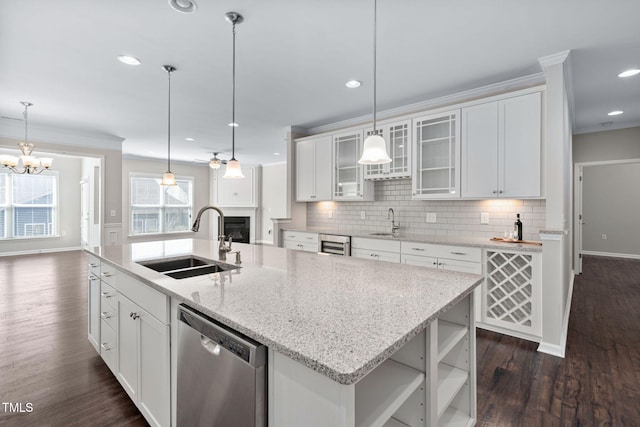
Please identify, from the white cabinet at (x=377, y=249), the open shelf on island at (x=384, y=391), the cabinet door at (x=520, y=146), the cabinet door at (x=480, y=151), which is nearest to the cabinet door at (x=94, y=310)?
the open shelf on island at (x=384, y=391)

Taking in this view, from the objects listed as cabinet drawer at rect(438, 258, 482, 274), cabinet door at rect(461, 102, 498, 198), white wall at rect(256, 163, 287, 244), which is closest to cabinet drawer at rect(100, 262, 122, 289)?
cabinet drawer at rect(438, 258, 482, 274)

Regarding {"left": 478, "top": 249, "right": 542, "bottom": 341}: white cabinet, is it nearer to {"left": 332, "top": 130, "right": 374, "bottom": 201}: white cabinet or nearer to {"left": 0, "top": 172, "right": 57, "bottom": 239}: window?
{"left": 332, "top": 130, "right": 374, "bottom": 201}: white cabinet

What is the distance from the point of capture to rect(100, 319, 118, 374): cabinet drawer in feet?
6.69

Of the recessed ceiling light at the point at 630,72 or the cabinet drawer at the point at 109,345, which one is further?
the recessed ceiling light at the point at 630,72

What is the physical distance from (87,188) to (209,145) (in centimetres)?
379

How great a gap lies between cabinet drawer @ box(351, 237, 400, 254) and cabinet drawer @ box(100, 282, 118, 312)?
259cm

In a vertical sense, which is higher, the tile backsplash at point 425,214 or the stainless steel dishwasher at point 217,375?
the tile backsplash at point 425,214

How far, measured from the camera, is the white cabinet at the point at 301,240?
14.1 feet

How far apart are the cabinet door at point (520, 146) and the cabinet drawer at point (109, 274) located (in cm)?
340

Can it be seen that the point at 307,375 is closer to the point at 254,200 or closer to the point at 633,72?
the point at 633,72

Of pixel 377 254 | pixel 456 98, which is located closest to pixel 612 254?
pixel 456 98

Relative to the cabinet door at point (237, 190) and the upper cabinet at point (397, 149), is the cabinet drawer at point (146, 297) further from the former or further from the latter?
the cabinet door at point (237, 190)

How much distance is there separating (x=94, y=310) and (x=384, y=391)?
2449 mm

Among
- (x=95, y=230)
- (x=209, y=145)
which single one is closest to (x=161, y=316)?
(x=209, y=145)
